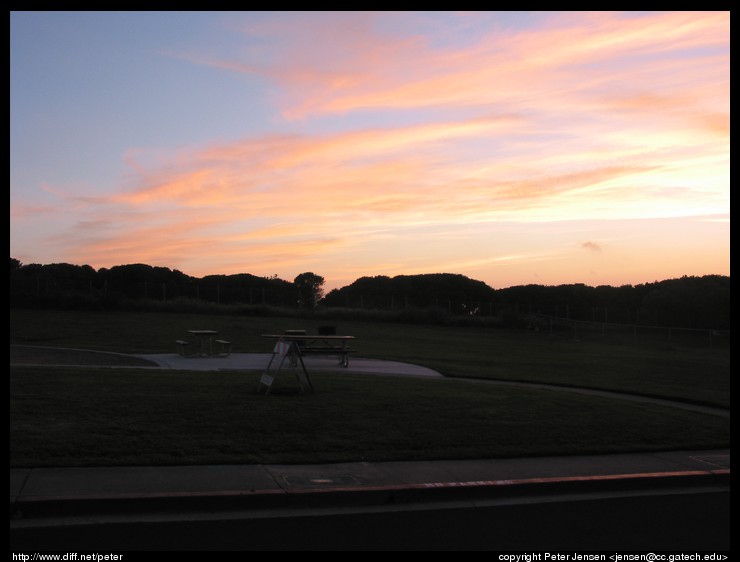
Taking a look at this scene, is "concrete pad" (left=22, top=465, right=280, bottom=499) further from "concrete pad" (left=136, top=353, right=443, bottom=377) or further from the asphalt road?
"concrete pad" (left=136, top=353, right=443, bottom=377)

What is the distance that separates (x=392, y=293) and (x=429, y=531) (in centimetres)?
7818

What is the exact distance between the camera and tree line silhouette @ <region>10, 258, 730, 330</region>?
46.8 meters

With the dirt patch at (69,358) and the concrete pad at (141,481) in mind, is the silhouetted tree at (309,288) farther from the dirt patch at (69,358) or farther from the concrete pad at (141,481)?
the concrete pad at (141,481)

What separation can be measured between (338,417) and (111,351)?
1615 centimetres

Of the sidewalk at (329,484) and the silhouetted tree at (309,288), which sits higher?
the silhouetted tree at (309,288)

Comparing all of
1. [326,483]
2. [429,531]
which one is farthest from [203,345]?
[429,531]

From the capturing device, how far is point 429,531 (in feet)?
22.5

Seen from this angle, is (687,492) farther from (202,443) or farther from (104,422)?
(104,422)

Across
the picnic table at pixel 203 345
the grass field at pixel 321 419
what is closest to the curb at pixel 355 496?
the grass field at pixel 321 419

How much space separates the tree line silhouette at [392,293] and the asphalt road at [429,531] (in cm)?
3979

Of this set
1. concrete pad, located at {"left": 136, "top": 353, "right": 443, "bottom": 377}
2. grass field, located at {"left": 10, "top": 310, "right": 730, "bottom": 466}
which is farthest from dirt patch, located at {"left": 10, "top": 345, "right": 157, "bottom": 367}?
grass field, located at {"left": 10, "top": 310, "right": 730, "bottom": 466}

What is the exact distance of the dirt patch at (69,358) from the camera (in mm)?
20688

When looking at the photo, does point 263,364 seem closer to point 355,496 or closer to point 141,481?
point 141,481
